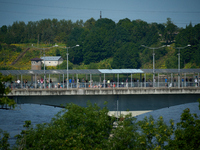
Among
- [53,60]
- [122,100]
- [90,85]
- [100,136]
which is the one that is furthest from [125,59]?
[100,136]

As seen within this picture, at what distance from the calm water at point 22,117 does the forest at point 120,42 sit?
60.9 m

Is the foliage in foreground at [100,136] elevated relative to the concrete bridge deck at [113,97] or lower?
lower

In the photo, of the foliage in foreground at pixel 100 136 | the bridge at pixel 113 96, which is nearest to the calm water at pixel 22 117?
the bridge at pixel 113 96

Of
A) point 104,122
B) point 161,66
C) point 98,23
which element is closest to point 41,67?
point 161,66

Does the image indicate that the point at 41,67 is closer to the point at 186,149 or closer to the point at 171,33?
the point at 171,33

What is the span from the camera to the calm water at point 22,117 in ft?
203

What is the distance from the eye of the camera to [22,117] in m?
73.3

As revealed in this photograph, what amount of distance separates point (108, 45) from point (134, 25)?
30314mm

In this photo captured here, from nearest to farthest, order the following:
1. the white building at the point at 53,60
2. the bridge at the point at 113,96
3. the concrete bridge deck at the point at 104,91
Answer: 1. the concrete bridge deck at the point at 104,91
2. the bridge at the point at 113,96
3. the white building at the point at 53,60

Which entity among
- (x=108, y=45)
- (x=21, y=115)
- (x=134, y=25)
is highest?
(x=134, y=25)

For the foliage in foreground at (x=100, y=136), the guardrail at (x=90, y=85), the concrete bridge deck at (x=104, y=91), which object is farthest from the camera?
the guardrail at (x=90, y=85)

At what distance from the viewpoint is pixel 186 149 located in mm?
31234

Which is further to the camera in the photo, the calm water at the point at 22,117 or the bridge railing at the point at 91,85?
the calm water at the point at 22,117

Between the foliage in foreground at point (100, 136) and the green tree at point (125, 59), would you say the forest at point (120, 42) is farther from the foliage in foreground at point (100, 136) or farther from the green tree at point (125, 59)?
→ the foliage in foreground at point (100, 136)
